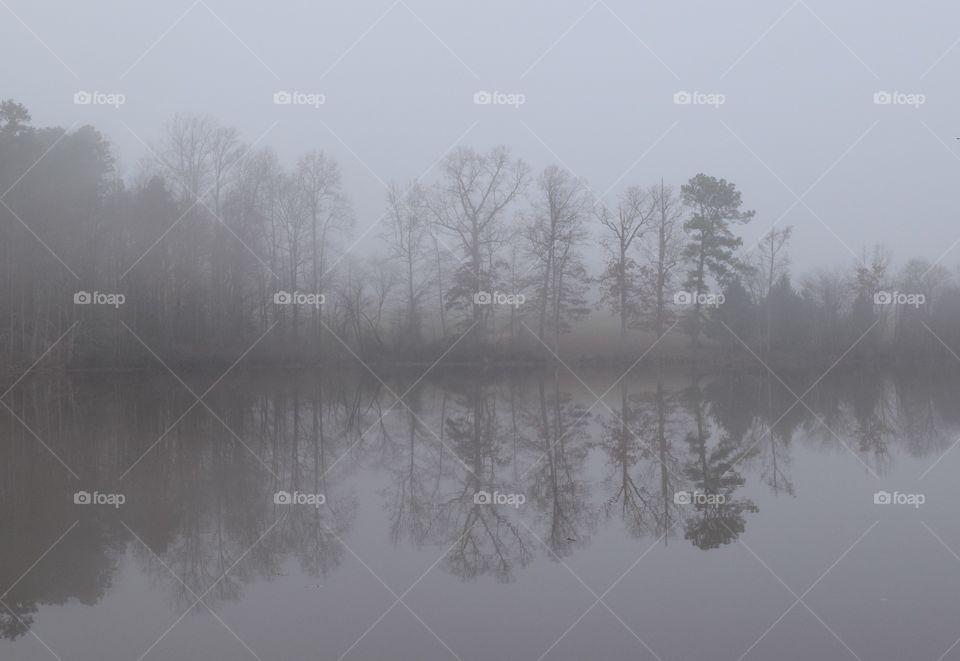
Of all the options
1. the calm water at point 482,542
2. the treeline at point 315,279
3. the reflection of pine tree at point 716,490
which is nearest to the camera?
the calm water at point 482,542

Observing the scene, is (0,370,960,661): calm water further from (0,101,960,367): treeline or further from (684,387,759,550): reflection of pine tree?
(0,101,960,367): treeline

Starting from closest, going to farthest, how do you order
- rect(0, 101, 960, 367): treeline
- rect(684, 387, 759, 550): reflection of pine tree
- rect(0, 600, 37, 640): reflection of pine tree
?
rect(0, 600, 37, 640): reflection of pine tree, rect(684, 387, 759, 550): reflection of pine tree, rect(0, 101, 960, 367): treeline

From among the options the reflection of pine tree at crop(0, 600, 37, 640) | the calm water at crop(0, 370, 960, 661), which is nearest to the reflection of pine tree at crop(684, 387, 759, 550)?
the calm water at crop(0, 370, 960, 661)

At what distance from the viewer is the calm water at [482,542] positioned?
4.96 meters

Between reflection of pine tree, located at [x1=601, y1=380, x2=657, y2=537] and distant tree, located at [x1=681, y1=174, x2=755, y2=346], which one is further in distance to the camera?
distant tree, located at [x1=681, y1=174, x2=755, y2=346]

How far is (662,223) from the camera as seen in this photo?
37.6 metres

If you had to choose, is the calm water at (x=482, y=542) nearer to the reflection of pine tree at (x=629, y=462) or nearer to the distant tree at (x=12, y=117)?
the reflection of pine tree at (x=629, y=462)

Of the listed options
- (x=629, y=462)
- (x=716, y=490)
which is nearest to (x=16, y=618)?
(x=716, y=490)

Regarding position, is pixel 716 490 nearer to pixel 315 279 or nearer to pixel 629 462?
pixel 629 462

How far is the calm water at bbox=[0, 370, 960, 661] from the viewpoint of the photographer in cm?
496

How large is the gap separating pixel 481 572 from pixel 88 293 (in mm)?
29662

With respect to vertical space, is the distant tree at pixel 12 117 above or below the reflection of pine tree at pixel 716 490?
above

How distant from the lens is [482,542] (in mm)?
7031

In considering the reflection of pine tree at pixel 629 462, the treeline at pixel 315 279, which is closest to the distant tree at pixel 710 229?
the treeline at pixel 315 279
